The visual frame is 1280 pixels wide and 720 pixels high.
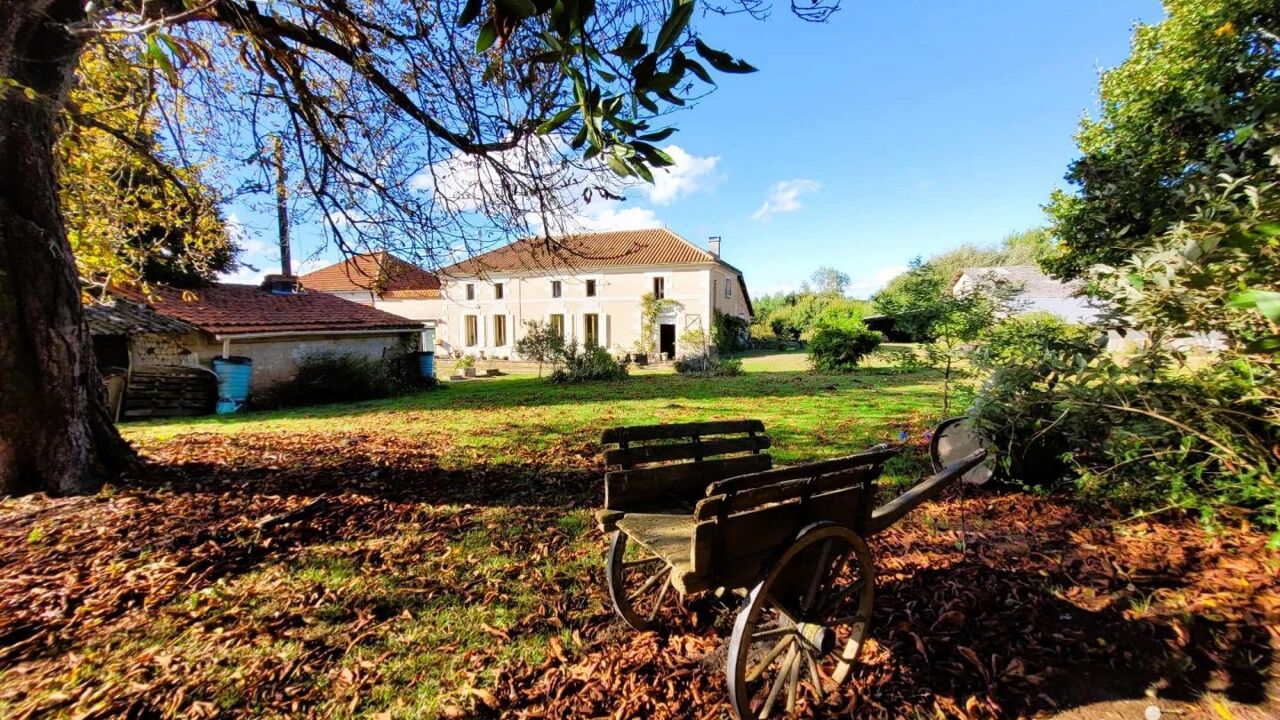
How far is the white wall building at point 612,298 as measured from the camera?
1101 inches

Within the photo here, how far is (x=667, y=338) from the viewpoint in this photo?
2941 cm

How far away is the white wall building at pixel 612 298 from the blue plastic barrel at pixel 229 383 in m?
14.0

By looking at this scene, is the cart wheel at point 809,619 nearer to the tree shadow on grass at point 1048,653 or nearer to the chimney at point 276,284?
the tree shadow on grass at point 1048,653

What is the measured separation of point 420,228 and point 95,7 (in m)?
2.54

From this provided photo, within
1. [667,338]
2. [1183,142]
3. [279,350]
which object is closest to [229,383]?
[279,350]

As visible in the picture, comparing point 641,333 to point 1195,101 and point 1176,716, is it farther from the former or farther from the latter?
point 1176,716

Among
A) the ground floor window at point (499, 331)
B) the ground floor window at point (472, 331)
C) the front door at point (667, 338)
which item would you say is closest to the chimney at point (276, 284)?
the ground floor window at point (499, 331)

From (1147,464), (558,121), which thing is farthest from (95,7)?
(1147,464)

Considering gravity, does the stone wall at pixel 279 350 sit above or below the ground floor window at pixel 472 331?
below

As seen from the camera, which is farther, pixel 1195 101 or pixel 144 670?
pixel 1195 101

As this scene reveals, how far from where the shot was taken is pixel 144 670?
2359 mm

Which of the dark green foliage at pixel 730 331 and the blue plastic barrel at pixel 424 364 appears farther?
the dark green foliage at pixel 730 331

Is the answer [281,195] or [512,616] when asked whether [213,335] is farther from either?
[512,616]

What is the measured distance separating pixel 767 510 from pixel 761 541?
134 millimetres
